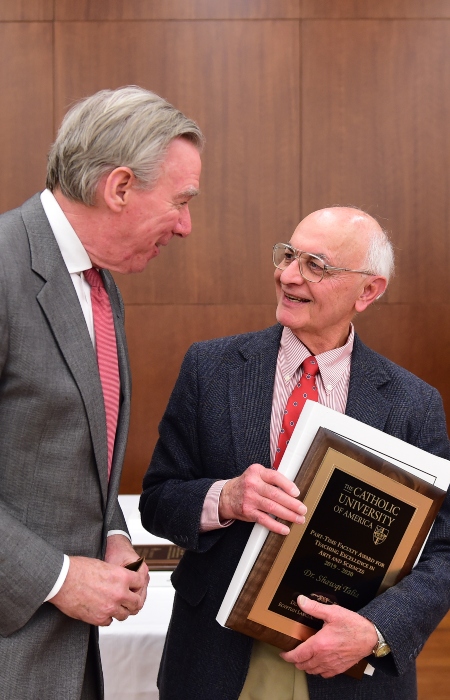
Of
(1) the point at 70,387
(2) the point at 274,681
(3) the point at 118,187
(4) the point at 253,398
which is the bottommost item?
(2) the point at 274,681

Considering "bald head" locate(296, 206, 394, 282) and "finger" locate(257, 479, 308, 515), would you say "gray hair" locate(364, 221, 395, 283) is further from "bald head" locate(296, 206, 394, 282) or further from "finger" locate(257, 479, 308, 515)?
"finger" locate(257, 479, 308, 515)

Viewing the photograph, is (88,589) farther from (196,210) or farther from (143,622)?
(196,210)

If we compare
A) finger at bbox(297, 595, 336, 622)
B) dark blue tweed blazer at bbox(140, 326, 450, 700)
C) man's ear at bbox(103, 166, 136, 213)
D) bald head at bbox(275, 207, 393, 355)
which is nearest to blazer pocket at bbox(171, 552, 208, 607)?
dark blue tweed blazer at bbox(140, 326, 450, 700)

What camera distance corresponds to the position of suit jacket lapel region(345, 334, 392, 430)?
175 cm

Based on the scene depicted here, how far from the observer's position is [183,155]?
1515 millimetres

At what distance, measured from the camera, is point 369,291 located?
6.17 ft

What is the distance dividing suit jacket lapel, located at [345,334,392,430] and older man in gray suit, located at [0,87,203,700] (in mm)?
520

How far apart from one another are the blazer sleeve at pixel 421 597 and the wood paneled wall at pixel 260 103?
8.99ft

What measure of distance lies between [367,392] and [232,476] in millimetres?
349

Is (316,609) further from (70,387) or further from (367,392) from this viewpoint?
(70,387)

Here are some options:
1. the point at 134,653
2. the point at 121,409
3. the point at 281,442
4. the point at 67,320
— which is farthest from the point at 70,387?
the point at 134,653

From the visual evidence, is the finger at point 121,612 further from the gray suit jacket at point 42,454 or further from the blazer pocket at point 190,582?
the blazer pocket at point 190,582

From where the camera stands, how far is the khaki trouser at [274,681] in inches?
64.7

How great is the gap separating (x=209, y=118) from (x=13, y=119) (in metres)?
1.06
